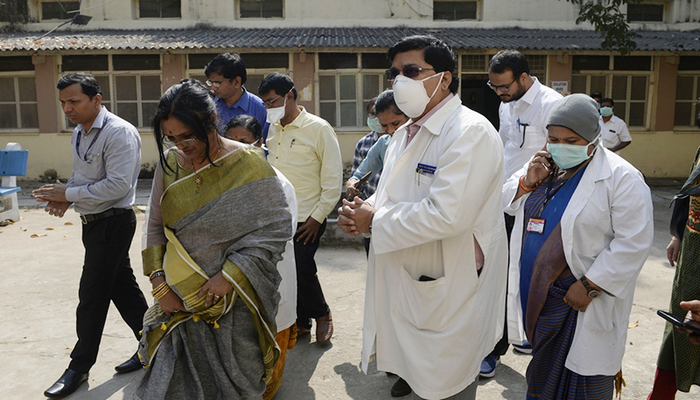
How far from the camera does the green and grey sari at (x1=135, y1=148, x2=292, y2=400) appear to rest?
94.1 inches

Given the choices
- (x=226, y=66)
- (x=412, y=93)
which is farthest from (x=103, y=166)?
(x=412, y=93)

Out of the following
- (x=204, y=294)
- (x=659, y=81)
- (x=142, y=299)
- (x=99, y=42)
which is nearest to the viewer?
(x=204, y=294)

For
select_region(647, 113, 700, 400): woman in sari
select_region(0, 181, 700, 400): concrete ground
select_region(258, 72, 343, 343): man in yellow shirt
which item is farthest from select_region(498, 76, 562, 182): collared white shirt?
select_region(0, 181, 700, 400): concrete ground

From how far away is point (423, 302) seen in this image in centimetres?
213

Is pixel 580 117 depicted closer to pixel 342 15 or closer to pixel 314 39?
pixel 314 39

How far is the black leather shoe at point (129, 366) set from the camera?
3.43 metres

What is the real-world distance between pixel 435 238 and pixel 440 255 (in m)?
0.17

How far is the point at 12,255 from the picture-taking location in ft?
19.8

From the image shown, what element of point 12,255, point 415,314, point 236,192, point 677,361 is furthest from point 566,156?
point 12,255

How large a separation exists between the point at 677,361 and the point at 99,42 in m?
12.2

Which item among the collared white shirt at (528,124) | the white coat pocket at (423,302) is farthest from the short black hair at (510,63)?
the white coat pocket at (423,302)

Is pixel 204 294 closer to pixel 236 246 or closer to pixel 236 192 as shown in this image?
pixel 236 246

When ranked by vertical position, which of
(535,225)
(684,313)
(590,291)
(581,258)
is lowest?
(684,313)

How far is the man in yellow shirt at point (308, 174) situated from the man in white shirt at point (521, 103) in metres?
1.26
